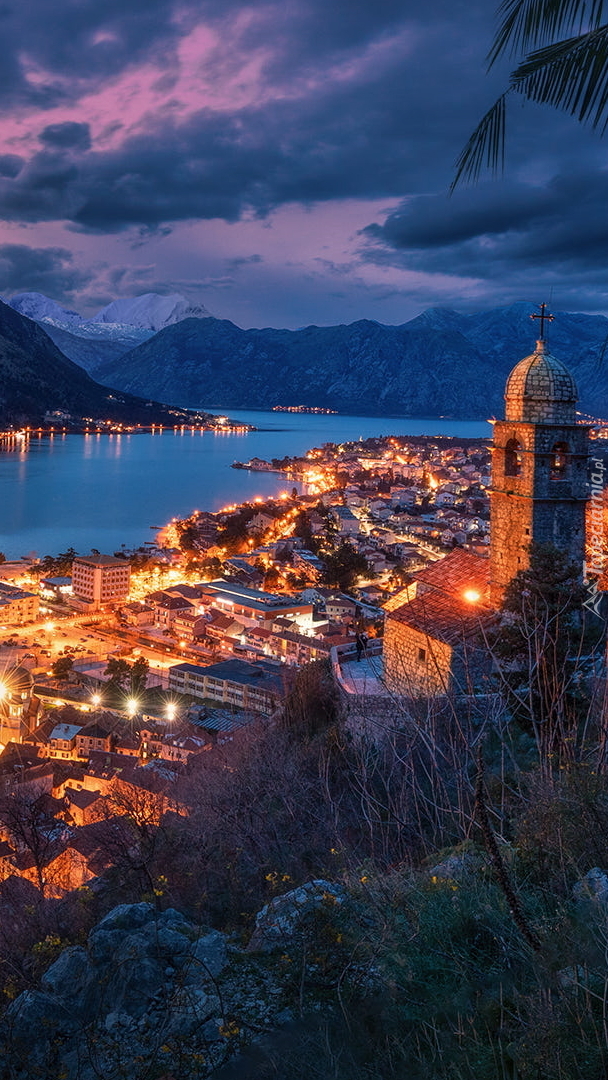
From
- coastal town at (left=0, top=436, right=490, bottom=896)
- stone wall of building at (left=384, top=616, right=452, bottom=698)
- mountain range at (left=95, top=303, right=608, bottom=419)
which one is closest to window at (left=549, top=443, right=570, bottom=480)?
stone wall of building at (left=384, top=616, right=452, bottom=698)

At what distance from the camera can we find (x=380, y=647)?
7680 mm

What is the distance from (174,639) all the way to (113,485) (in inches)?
1144

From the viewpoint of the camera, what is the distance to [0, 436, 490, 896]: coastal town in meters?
7.86

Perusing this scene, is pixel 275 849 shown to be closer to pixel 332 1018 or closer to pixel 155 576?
pixel 332 1018

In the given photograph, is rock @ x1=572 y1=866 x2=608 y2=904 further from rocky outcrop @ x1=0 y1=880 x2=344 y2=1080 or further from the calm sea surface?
the calm sea surface

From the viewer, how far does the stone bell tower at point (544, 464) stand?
6215 millimetres

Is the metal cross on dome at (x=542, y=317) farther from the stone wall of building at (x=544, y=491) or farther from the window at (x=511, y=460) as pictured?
the window at (x=511, y=460)

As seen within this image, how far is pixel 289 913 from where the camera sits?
230 cm

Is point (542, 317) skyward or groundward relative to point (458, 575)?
skyward

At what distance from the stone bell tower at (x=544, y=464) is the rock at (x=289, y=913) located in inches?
166

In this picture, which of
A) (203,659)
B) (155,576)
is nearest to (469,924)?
(203,659)

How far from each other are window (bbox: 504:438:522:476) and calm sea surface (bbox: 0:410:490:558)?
81.6 feet

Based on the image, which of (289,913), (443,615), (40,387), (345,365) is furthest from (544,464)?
(345,365)

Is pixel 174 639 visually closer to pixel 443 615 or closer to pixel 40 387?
pixel 443 615
